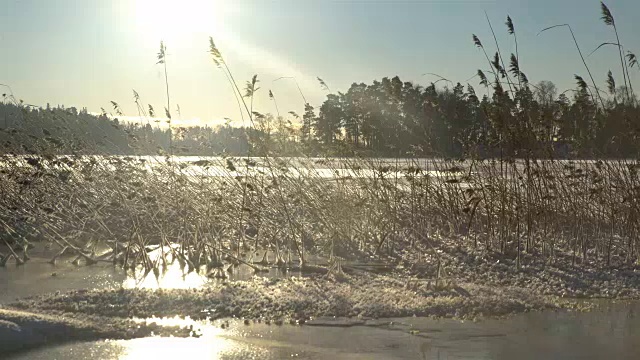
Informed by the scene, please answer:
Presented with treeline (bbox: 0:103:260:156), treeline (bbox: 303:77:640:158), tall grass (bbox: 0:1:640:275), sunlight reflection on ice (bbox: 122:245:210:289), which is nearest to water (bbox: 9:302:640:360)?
sunlight reflection on ice (bbox: 122:245:210:289)

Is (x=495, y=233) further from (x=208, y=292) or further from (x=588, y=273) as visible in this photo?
(x=208, y=292)

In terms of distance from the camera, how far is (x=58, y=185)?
904 cm

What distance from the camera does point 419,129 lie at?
328 inches

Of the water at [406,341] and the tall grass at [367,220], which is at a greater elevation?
the tall grass at [367,220]

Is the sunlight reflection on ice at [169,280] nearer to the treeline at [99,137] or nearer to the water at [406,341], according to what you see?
the water at [406,341]

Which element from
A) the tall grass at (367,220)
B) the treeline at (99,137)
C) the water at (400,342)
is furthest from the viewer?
the treeline at (99,137)

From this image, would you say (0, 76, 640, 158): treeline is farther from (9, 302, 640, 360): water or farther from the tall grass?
(9, 302, 640, 360): water

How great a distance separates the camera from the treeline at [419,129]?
672cm

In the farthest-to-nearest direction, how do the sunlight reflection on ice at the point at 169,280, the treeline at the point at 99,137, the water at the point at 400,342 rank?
the treeline at the point at 99,137
the sunlight reflection on ice at the point at 169,280
the water at the point at 400,342

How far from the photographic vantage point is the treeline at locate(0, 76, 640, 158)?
6.72m

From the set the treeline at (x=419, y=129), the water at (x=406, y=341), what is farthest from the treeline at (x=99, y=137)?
the water at (x=406, y=341)

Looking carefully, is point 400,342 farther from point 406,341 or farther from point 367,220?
point 367,220

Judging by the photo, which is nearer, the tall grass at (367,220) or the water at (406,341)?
the water at (406,341)

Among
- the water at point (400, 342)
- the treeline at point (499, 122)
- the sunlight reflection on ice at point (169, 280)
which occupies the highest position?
the treeline at point (499, 122)
